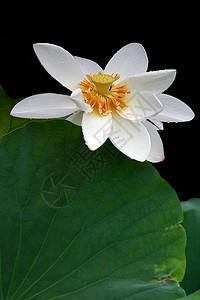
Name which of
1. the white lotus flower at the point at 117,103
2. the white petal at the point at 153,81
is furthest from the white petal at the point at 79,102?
the white petal at the point at 153,81

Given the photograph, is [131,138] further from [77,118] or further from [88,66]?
[88,66]

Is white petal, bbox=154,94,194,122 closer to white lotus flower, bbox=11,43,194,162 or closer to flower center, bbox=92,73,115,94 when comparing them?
white lotus flower, bbox=11,43,194,162

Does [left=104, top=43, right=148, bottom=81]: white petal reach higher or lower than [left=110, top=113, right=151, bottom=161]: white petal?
higher

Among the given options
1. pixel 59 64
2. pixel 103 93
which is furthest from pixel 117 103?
pixel 59 64

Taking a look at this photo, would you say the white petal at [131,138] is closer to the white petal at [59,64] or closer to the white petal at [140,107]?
the white petal at [140,107]

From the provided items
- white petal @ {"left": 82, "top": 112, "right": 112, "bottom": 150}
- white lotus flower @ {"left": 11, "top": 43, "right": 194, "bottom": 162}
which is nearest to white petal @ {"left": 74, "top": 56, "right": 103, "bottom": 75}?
white lotus flower @ {"left": 11, "top": 43, "right": 194, "bottom": 162}

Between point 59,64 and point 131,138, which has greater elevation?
point 59,64

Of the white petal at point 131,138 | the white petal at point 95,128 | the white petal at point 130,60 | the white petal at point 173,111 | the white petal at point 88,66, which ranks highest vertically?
Result: the white petal at point 130,60
